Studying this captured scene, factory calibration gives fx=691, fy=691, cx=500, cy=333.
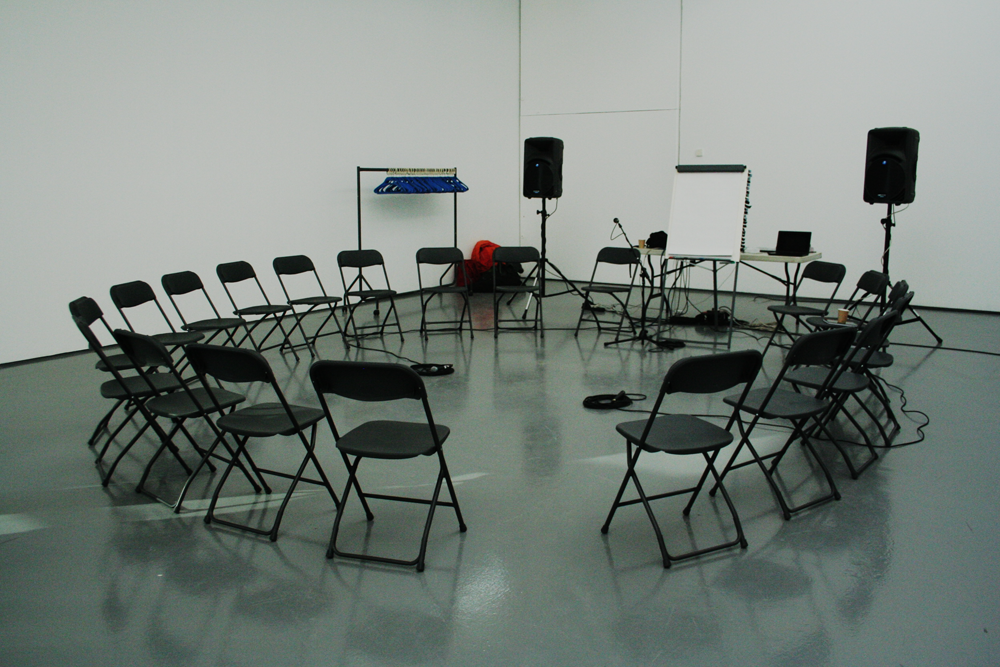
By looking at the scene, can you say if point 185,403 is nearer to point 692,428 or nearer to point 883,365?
point 692,428

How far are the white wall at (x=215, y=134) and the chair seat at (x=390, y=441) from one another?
14.3 ft

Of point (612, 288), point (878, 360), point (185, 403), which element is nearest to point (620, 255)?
point (612, 288)

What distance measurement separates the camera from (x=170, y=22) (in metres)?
6.43

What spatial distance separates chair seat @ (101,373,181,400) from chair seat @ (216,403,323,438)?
64 cm

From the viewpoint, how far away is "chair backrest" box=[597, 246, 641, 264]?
701cm

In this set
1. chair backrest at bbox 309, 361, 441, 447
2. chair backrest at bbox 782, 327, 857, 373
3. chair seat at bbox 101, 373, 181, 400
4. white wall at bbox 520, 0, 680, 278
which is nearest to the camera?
chair backrest at bbox 309, 361, 441, 447

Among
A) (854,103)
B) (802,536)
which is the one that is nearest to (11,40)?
(802,536)

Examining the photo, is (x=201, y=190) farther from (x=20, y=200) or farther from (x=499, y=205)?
(x=499, y=205)

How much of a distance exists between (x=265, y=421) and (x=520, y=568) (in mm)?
1284

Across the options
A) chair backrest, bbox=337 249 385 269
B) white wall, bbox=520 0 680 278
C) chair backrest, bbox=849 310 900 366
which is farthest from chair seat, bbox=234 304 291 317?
white wall, bbox=520 0 680 278

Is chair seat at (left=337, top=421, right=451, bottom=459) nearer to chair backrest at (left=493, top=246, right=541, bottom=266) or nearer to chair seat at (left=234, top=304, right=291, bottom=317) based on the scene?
chair seat at (left=234, top=304, right=291, bottom=317)

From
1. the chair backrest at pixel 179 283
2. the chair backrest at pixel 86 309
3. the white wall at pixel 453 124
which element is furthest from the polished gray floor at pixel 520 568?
the white wall at pixel 453 124

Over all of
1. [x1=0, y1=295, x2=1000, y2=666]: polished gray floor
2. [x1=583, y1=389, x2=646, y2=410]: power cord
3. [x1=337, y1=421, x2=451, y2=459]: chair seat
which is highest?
[x1=337, y1=421, x2=451, y2=459]: chair seat

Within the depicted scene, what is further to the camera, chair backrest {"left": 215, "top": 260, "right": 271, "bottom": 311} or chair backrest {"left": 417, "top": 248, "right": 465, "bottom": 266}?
chair backrest {"left": 417, "top": 248, "right": 465, "bottom": 266}
